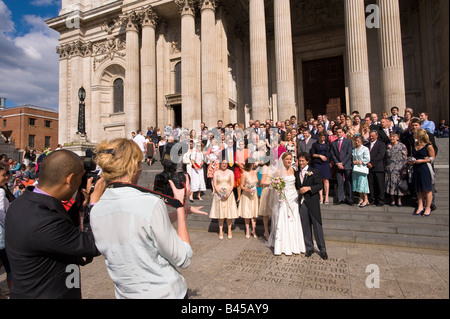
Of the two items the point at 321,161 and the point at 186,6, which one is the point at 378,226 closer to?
the point at 321,161

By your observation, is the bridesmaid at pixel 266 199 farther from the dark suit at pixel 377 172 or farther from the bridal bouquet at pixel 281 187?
the dark suit at pixel 377 172

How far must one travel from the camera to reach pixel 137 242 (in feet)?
5.21

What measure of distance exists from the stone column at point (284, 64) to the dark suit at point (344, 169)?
7.67m

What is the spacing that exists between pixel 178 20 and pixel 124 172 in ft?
77.3

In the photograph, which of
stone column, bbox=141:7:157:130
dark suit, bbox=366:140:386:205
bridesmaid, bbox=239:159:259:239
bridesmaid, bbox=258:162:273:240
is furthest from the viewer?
stone column, bbox=141:7:157:130

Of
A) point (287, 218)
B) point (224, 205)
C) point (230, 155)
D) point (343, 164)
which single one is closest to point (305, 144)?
point (343, 164)

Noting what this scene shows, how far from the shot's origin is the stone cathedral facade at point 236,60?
14.7 metres

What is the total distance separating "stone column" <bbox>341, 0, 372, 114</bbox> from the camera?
546 inches

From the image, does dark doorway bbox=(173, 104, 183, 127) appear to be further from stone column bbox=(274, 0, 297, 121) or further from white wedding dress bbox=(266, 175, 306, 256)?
white wedding dress bbox=(266, 175, 306, 256)

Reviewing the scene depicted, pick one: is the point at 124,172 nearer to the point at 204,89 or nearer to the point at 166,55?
the point at 204,89

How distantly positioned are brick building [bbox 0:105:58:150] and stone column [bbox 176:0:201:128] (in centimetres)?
3593

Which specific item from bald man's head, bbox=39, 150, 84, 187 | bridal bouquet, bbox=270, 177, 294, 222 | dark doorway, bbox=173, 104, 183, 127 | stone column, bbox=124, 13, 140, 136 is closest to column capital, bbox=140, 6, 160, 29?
stone column, bbox=124, 13, 140, 136

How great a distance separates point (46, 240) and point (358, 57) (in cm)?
1634

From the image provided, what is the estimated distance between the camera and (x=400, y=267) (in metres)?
4.52
